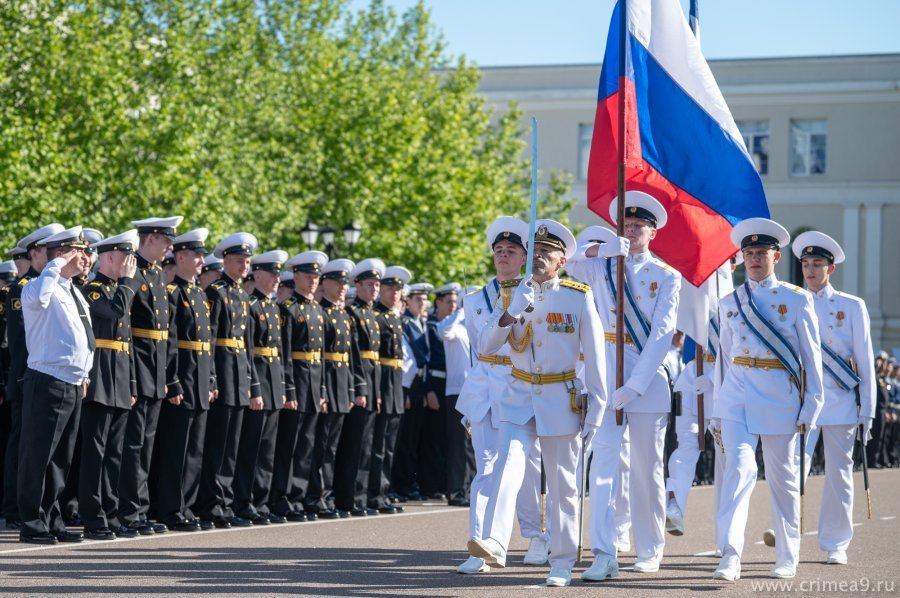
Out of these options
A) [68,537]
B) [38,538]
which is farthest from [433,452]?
[38,538]

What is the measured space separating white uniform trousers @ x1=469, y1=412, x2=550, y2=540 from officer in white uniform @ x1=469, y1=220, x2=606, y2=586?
1.21 ft

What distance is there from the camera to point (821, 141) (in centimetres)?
5088

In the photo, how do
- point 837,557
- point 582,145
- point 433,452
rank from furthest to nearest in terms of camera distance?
1. point 582,145
2. point 433,452
3. point 837,557

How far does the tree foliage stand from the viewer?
3072 cm

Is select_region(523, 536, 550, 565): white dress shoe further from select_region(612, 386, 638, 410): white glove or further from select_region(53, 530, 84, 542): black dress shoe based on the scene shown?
select_region(53, 530, 84, 542): black dress shoe

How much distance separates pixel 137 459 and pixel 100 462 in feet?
1.14

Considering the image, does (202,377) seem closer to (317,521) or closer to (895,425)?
(317,521)

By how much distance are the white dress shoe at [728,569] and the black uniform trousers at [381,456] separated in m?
5.65

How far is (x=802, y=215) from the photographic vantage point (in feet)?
168

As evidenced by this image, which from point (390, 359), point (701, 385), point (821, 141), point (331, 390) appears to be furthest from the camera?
point (821, 141)

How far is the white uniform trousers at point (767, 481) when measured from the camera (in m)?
9.62

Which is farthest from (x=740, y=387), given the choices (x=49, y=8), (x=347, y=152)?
(x=347, y=152)

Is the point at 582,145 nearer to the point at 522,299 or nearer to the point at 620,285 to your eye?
the point at 620,285

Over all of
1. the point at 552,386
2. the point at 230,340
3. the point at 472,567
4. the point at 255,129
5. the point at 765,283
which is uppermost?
the point at 255,129
